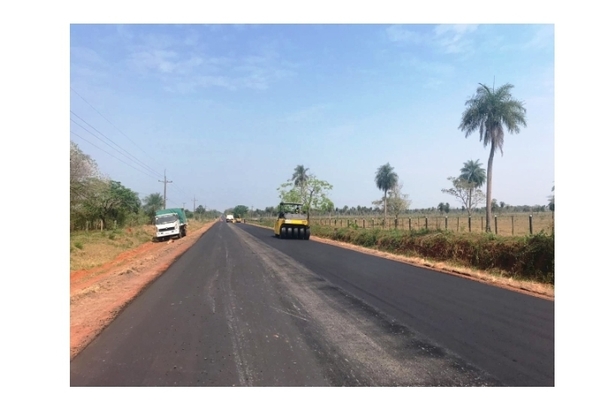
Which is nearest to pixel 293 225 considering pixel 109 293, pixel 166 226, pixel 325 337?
pixel 166 226

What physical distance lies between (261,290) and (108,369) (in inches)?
220

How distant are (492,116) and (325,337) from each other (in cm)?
2412

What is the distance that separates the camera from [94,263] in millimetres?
20219

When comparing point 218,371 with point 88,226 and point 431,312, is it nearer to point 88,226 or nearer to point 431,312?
point 431,312

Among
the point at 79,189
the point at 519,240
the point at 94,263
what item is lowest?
the point at 94,263

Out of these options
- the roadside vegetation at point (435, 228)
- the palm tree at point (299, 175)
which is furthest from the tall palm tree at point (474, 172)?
the palm tree at point (299, 175)

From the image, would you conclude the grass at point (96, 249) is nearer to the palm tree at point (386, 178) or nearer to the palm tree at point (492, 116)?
the palm tree at point (492, 116)

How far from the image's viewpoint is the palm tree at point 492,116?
26.3 m

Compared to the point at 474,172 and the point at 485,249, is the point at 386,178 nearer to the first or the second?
the point at 474,172

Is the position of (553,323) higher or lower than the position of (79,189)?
lower

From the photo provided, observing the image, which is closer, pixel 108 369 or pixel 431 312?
pixel 108 369

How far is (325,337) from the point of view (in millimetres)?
6504

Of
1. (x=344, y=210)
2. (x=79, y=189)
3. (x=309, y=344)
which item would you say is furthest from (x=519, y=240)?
(x=344, y=210)

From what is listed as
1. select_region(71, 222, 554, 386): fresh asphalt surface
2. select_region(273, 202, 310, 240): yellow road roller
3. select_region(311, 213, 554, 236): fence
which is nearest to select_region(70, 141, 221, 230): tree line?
select_region(273, 202, 310, 240): yellow road roller
